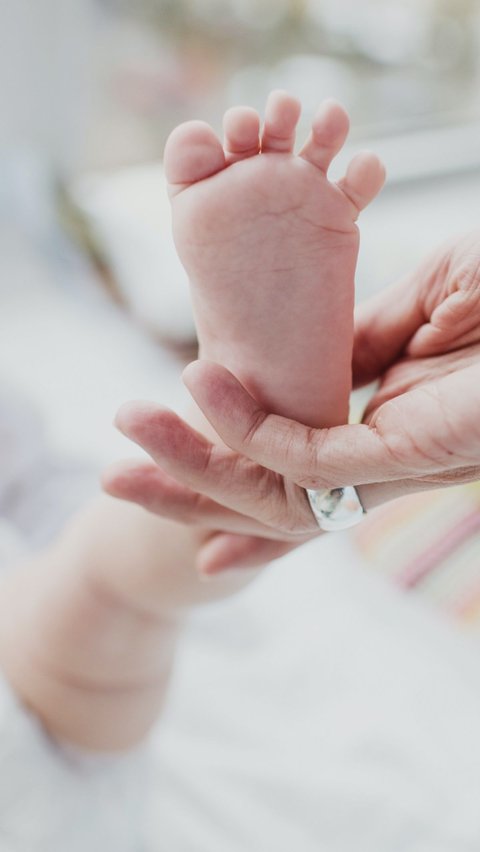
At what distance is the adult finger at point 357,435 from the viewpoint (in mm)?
457

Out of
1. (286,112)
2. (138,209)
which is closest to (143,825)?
(286,112)

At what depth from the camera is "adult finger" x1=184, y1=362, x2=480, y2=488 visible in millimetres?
457

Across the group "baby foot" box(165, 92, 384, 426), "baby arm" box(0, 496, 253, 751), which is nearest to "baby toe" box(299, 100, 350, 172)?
"baby foot" box(165, 92, 384, 426)

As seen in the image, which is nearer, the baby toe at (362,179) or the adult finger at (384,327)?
the baby toe at (362,179)

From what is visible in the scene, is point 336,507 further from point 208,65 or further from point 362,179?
point 208,65

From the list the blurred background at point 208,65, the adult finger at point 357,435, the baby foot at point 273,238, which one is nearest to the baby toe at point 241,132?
the baby foot at point 273,238

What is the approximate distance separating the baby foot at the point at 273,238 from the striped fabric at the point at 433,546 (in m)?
0.59

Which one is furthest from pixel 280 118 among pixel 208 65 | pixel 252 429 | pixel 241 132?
pixel 208 65

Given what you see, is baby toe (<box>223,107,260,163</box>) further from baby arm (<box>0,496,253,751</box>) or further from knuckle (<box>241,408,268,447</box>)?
baby arm (<box>0,496,253,751</box>)

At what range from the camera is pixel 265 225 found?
54 centimetres

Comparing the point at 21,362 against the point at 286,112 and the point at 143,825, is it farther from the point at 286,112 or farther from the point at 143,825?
the point at 286,112

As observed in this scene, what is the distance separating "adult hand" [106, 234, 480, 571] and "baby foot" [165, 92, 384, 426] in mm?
45

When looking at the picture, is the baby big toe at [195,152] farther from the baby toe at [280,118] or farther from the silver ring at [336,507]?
the silver ring at [336,507]

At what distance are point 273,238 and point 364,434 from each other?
0.44 ft
